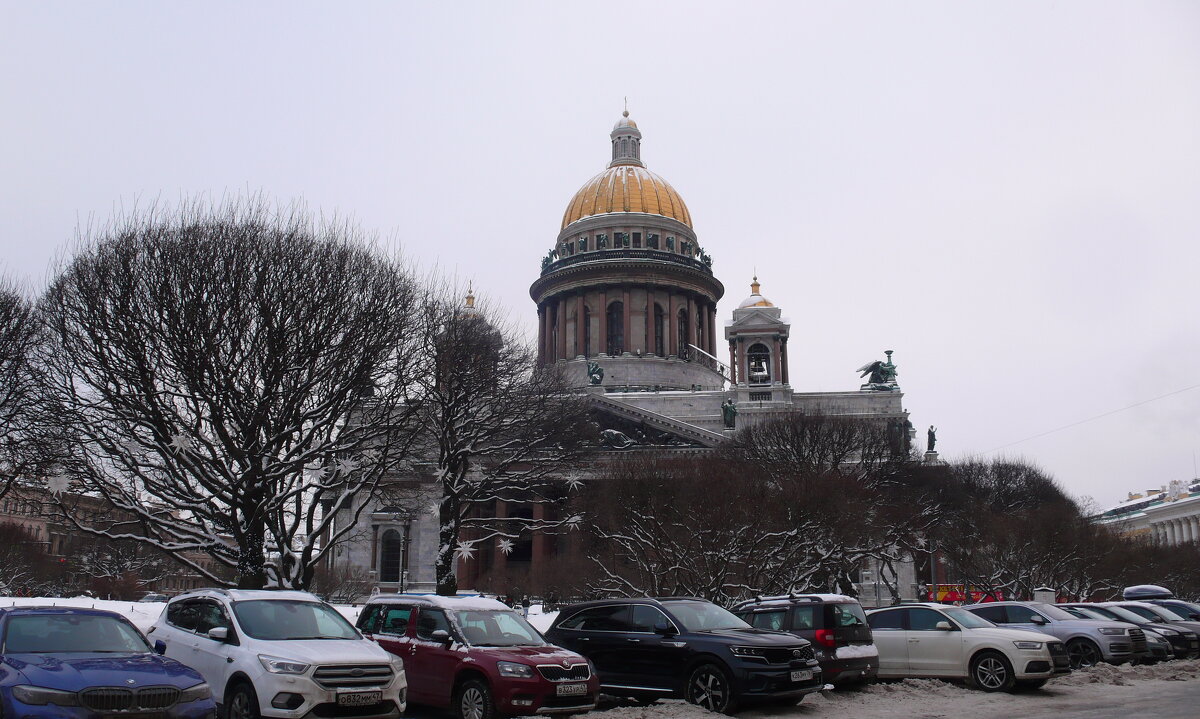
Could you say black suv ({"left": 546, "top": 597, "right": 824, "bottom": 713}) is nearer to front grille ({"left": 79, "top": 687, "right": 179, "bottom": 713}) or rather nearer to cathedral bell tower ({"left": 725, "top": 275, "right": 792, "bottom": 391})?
front grille ({"left": 79, "top": 687, "right": 179, "bottom": 713})

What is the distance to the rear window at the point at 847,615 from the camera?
19031 millimetres

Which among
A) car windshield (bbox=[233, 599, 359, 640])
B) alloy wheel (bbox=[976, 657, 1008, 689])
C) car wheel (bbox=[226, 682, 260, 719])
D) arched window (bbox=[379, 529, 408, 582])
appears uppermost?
arched window (bbox=[379, 529, 408, 582])

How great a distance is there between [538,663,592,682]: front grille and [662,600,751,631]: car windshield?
2.40 m

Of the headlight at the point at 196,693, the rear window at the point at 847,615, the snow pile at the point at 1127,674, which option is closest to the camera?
the headlight at the point at 196,693

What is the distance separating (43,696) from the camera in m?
11.0

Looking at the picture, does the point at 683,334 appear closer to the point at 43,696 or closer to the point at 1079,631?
the point at 1079,631

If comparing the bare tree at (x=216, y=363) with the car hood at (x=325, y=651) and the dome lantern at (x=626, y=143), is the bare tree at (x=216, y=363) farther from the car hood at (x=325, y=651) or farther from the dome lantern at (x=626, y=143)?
the dome lantern at (x=626, y=143)

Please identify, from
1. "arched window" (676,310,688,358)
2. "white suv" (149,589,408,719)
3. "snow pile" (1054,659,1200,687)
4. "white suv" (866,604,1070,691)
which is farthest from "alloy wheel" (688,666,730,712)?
"arched window" (676,310,688,358)

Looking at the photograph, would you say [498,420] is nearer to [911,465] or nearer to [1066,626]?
[1066,626]

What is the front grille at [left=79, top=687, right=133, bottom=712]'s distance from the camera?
36.3 feet

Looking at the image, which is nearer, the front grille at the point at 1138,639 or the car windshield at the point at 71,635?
the car windshield at the point at 71,635

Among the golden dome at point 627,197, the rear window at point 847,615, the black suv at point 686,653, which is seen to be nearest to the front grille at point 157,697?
the black suv at point 686,653

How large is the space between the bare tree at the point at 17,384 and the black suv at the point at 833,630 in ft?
73.4

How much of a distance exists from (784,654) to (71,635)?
9805mm
